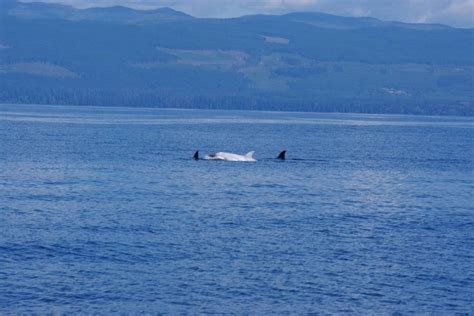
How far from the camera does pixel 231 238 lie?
50750 mm

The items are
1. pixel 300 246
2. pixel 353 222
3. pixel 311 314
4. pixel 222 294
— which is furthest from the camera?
pixel 353 222

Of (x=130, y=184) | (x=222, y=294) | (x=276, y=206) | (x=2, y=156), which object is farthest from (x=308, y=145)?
(x=222, y=294)

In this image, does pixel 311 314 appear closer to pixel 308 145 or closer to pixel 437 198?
pixel 437 198

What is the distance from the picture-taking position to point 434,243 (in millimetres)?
51156

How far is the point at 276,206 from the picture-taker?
6372 centimetres

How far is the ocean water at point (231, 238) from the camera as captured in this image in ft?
127

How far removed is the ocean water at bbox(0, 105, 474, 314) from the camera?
38844 millimetres

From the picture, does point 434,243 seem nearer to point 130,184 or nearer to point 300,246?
point 300,246

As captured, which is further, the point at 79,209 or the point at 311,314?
the point at 79,209

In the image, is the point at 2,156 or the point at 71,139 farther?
the point at 71,139

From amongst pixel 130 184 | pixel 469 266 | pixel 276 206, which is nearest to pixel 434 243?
pixel 469 266

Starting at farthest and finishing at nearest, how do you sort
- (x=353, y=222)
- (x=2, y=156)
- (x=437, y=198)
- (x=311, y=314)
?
1. (x=2, y=156)
2. (x=437, y=198)
3. (x=353, y=222)
4. (x=311, y=314)

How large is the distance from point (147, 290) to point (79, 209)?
20479mm

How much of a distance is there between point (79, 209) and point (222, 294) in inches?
859
